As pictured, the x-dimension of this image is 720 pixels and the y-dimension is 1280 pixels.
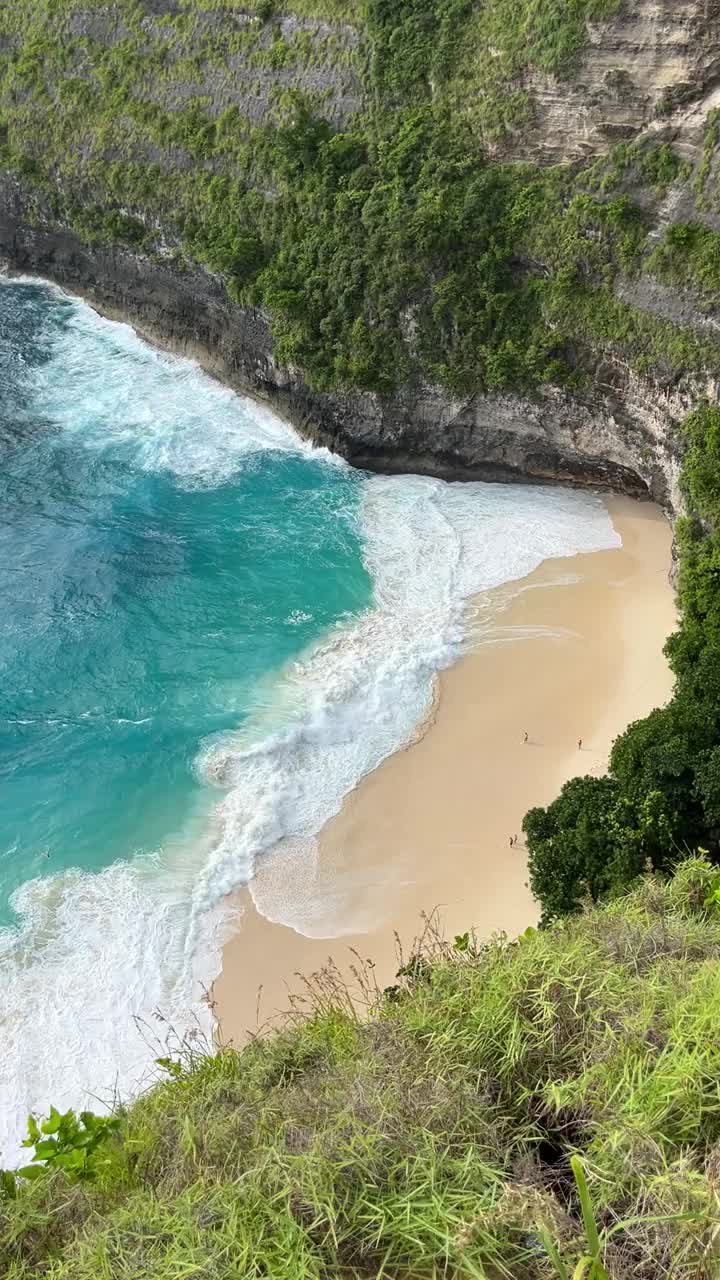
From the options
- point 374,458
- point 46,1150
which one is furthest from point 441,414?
point 46,1150

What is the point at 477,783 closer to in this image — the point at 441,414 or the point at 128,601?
the point at 128,601

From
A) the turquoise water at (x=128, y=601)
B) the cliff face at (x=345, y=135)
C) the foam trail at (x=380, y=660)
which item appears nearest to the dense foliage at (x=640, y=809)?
the foam trail at (x=380, y=660)

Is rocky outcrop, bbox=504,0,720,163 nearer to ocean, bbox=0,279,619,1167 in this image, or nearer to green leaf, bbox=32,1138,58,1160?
ocean, bbox=0,279,619,1167

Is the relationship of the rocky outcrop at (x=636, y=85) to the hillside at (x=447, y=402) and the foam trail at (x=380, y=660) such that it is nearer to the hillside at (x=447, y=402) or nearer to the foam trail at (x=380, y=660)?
the hillside at (x=447, y=402)

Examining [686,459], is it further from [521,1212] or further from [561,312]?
[521,1212]

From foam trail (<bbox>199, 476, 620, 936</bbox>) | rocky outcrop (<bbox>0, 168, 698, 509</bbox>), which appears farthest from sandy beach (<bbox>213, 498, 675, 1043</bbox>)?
rocky outcrop (<bbox>0, 168, 698, 509</bbox>)
